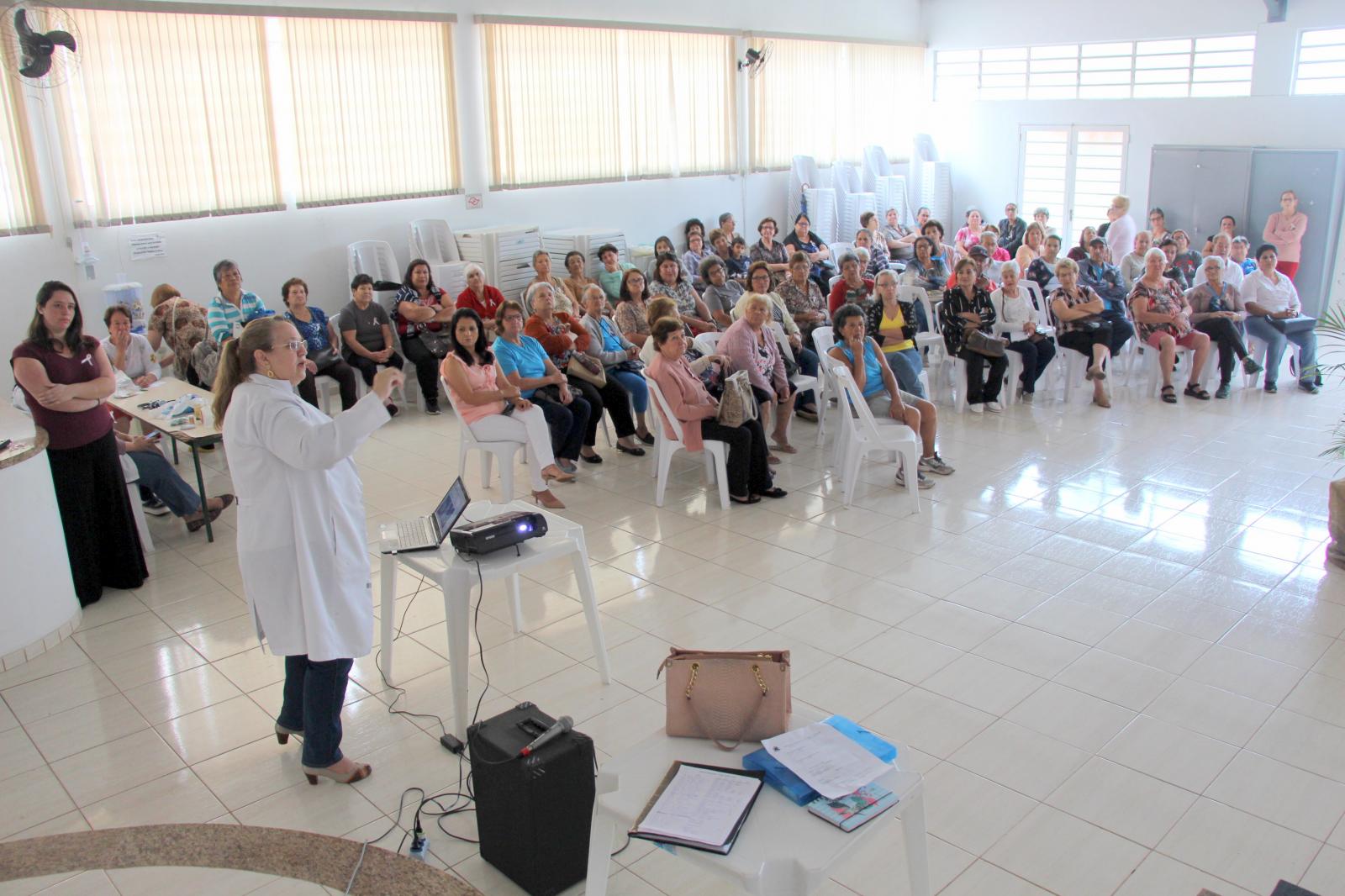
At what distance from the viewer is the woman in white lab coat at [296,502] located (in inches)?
116

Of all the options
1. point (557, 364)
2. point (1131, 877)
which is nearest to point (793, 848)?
point (1131, 877)

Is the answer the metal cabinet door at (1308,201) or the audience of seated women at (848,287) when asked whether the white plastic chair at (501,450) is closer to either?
the audience of seated women at (848,287)

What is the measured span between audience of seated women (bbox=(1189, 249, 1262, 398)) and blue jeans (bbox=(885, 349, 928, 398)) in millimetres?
2870

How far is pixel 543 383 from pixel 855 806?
4237mm

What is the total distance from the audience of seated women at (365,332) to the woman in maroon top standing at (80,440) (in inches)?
110

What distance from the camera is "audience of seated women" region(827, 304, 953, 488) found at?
596 centimetres

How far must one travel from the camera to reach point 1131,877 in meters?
2.85

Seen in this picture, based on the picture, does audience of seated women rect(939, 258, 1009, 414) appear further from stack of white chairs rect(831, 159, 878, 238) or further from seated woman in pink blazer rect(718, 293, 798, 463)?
stack of white chairs rect(831, 159, 878, 238)

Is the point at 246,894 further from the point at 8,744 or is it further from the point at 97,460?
the point at 97,460

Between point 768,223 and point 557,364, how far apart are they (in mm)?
4270

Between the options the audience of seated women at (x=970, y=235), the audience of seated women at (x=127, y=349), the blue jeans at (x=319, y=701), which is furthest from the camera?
the audience of seated women at (x=970, y=235)

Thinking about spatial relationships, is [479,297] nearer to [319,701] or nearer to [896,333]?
[896,333]

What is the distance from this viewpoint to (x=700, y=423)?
5.78 meters

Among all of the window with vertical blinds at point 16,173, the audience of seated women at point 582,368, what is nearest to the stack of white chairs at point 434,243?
the audience of seated women at point 582,368
